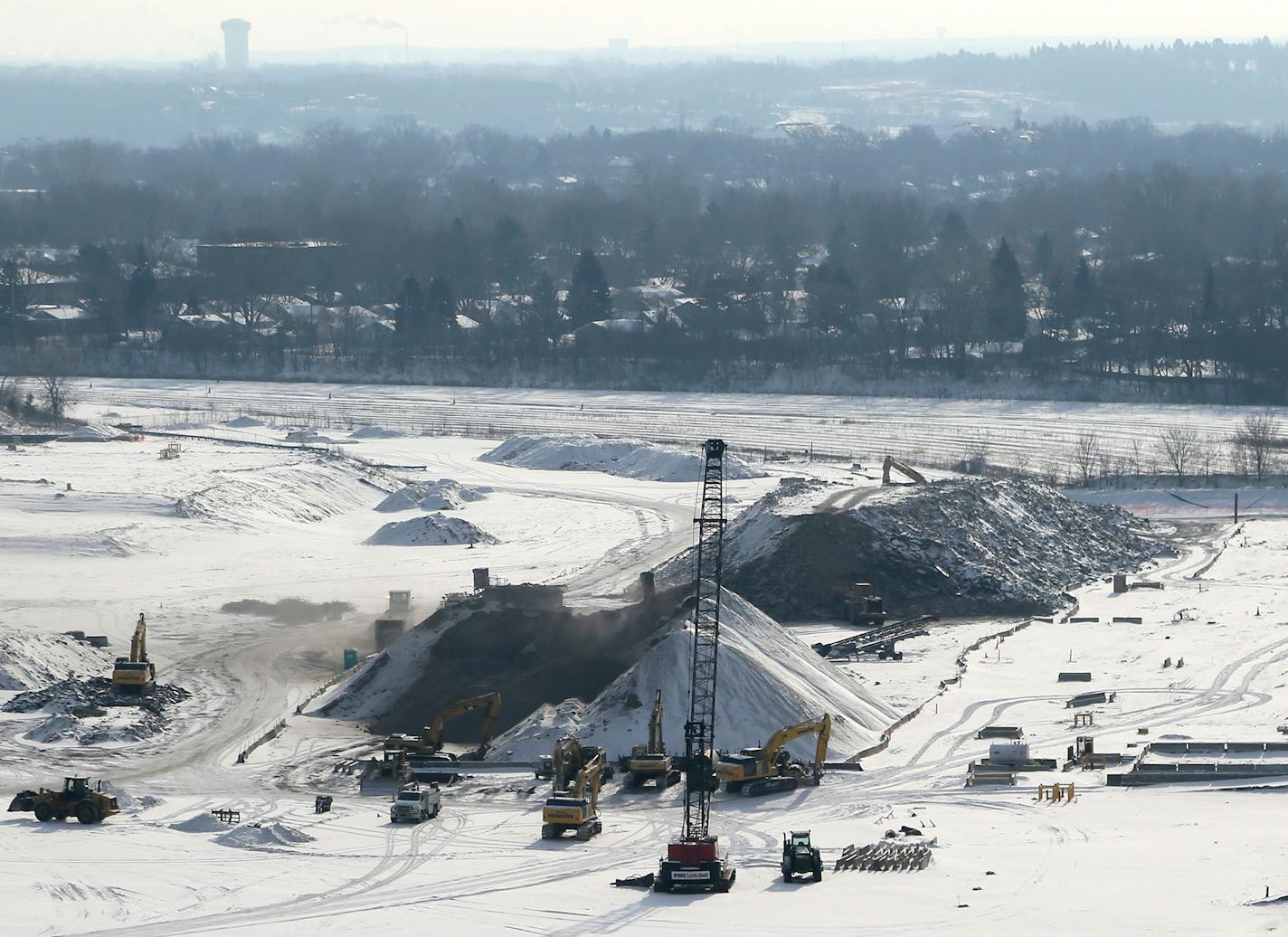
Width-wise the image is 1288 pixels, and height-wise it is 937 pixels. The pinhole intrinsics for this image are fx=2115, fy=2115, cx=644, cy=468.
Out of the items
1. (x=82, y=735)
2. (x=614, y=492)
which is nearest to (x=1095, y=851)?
(x=82, y=735)

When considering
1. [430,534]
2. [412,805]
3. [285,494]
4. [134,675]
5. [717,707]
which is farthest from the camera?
[285,494]

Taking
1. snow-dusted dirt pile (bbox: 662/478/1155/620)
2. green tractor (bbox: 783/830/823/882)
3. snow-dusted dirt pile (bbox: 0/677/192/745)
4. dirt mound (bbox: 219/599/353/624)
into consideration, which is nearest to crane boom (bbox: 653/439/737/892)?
green tractor (bbox: 783/830/823/882)

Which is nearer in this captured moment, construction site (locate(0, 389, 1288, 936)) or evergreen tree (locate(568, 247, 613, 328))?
construction site (locate(0, 389, 1288, 936))

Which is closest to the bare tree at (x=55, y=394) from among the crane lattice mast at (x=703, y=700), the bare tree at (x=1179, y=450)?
the bare tree at (x=1179, y=450)

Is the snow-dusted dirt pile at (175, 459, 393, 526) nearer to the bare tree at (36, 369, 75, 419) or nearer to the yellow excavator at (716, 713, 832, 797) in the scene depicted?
the bare tree at (36, 369, 75, 419)

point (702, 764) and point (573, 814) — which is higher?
point (702, 764)

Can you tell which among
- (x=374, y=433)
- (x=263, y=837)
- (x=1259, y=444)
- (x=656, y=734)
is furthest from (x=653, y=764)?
(x=374, y=433)

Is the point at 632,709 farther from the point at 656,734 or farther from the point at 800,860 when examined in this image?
the point at 800,860
